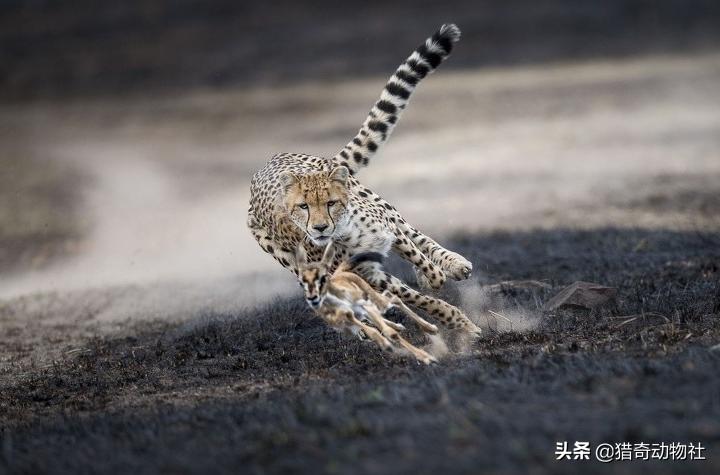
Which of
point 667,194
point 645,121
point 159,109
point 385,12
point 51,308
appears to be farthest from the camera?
point 385,12

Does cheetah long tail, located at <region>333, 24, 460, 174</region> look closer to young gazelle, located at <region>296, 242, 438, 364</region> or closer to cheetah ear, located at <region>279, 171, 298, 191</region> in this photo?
cheetah ear, located at <region>279, 171, 298, 191</region>

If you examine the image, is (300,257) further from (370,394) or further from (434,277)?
(370,394)

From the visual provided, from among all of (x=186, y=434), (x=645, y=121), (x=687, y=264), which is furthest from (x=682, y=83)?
(x=186, y=434)

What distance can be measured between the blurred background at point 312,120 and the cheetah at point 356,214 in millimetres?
2097

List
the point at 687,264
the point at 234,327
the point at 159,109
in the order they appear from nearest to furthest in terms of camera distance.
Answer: the point at 234,327, the point at 687,264, the point at 159,109

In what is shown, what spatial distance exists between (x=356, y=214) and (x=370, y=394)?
7.10 feet

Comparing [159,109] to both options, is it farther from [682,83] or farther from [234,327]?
[234,327]

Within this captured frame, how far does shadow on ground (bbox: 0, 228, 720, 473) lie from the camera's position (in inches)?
168

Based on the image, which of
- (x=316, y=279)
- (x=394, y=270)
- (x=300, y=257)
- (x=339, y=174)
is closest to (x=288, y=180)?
(x=339, y=174)

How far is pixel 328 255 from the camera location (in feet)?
21.9

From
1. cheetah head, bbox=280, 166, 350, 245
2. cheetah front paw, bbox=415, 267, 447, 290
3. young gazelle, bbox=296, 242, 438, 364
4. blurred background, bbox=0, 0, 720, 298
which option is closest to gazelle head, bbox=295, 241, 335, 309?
young gazelle, bbox=296, 242, 438, 364

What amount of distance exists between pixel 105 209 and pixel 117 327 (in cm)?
828

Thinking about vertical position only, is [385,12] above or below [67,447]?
above

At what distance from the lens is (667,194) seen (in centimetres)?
1383
